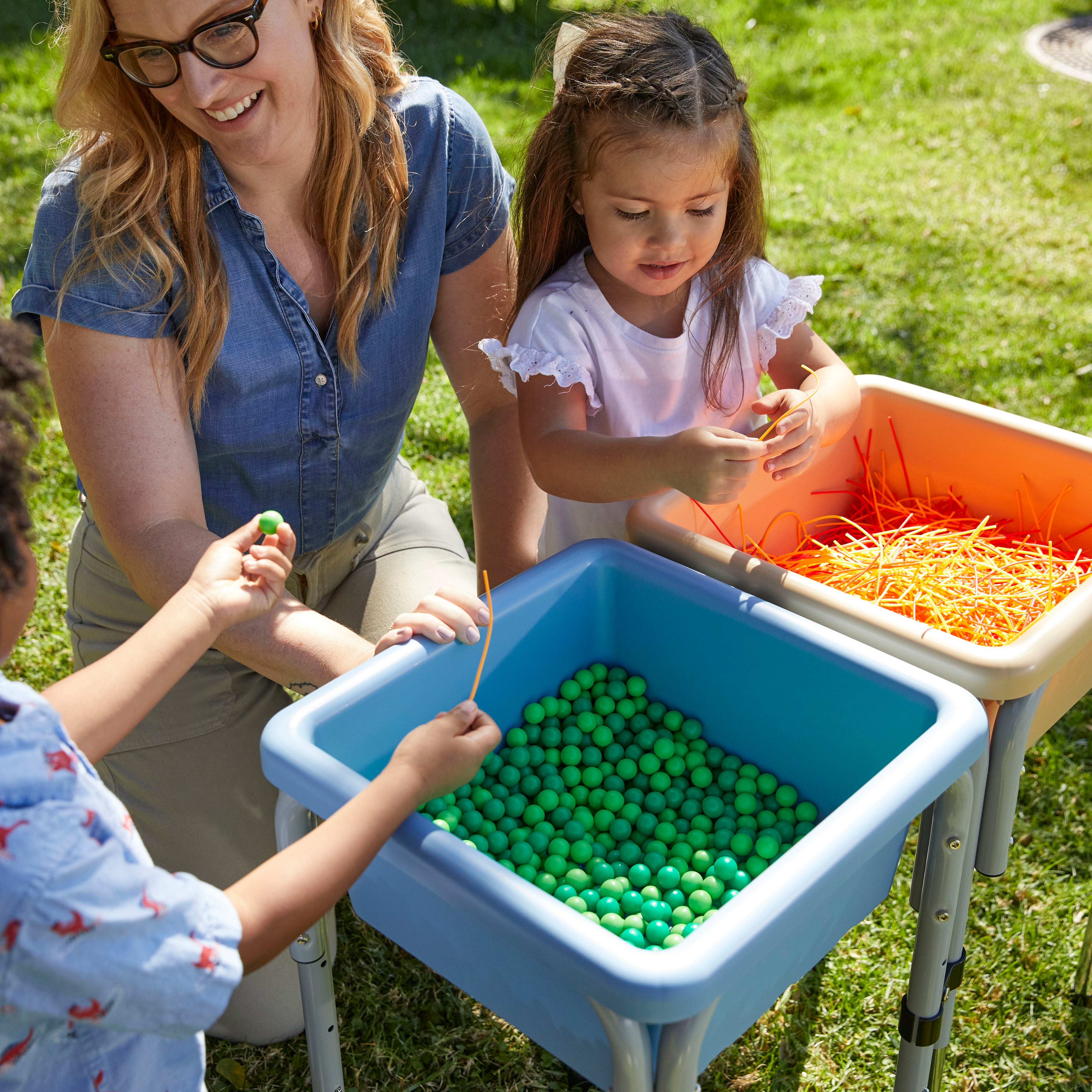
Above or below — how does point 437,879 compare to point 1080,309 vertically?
above

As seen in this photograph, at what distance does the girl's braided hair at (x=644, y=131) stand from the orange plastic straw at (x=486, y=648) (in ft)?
1.75

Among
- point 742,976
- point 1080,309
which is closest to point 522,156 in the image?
point 742,976

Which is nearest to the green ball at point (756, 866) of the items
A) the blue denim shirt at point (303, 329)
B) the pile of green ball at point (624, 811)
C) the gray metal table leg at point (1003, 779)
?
the pile of green ball at point (624, 811)

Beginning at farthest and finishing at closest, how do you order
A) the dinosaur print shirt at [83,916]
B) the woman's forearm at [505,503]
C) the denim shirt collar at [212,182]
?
1. the woman's forearm at [505,503]
2. the denim shirt collar at [212,182]
3. the dinosaur print shirt at [83,916]

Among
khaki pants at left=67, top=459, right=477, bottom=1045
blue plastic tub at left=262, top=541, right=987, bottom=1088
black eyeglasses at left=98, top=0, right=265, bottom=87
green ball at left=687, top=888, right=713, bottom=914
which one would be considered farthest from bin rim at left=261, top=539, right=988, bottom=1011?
black eyeglasses at left=98, top=0, right=265, bottom=87

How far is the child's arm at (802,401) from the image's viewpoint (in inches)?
58.9

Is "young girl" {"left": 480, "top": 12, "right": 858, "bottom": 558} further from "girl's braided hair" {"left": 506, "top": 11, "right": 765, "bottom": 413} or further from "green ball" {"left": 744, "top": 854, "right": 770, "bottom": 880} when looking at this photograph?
"green ball" {"left": 744, "top": 854, "right": 770, "bottom": 880}

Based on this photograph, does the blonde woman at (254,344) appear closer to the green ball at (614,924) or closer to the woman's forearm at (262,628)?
the woman's forearm at (262,628)

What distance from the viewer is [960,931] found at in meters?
1.36

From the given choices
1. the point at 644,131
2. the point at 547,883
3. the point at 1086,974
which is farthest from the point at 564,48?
the point at 1086,974

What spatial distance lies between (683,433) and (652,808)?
1.45ft

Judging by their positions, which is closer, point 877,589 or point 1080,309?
point 877,589

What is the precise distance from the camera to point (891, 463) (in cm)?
177

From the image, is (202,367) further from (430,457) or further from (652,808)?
(430,457)
